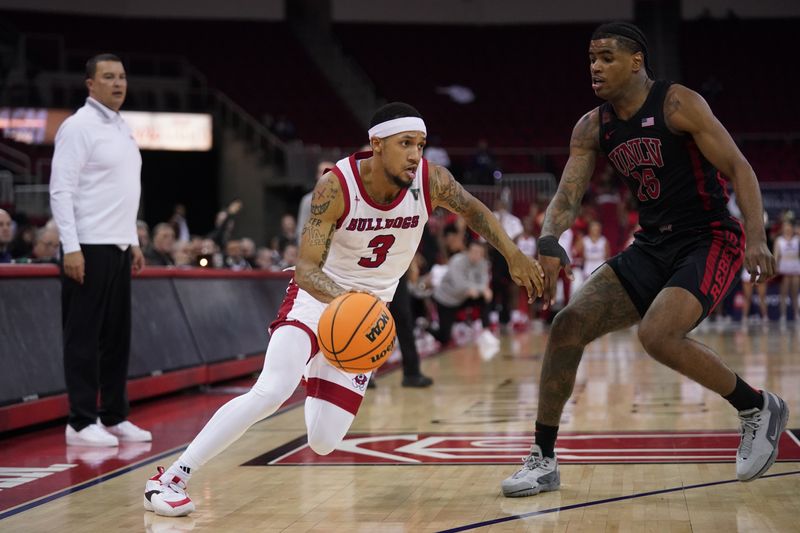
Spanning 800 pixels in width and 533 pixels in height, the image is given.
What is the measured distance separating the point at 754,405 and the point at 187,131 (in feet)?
69.4

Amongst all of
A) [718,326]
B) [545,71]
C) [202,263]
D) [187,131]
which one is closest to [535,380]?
[202,263]

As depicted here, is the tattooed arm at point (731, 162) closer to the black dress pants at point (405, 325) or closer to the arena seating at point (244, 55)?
the black dress pants at point (405, 325)

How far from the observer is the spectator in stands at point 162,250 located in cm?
1188

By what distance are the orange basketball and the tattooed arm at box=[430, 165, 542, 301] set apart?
731 millimetres

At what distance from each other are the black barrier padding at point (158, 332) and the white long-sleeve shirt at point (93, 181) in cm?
211

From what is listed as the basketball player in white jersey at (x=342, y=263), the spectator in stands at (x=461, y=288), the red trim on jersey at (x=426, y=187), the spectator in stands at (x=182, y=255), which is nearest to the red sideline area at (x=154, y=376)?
the spectator in stands at (x=182, y=255)

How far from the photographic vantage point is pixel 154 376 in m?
8.87

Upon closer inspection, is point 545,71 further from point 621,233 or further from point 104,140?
point 104,140

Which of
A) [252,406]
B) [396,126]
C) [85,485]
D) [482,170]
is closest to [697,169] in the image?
[396,126]

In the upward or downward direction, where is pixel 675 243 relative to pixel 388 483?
upward

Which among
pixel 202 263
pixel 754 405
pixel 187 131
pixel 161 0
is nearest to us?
pixel 754 405

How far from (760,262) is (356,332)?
1759 millimetres

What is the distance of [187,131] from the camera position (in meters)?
24.6

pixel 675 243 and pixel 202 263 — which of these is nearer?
pixel 675 243
